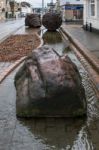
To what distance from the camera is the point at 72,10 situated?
6781 centimetres

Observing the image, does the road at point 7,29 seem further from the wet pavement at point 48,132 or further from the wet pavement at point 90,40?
the wet pavement at point 48,132

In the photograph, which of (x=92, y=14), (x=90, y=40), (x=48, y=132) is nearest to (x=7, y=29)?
(x=92, y=14)

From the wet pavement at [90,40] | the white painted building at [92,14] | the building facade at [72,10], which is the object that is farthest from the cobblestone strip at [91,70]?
the building facade at [72,10]

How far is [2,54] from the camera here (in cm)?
1723

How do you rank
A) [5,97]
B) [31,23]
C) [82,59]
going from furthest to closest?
[31,23] < [82,59] < [5,97]

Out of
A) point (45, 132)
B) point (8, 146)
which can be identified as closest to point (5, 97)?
point (45, 132)

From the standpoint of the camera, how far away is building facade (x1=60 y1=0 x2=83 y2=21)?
67.9 metres

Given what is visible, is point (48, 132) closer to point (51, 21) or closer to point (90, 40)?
point (90, 40)

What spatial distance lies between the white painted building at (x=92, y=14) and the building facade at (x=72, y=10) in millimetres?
28049

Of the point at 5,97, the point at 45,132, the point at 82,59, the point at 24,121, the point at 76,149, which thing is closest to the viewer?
the point at 76,149

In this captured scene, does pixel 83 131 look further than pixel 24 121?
No

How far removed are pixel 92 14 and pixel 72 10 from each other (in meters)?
31.4

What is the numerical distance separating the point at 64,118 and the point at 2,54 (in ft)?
32.7

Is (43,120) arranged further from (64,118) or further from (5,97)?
(5,97)
